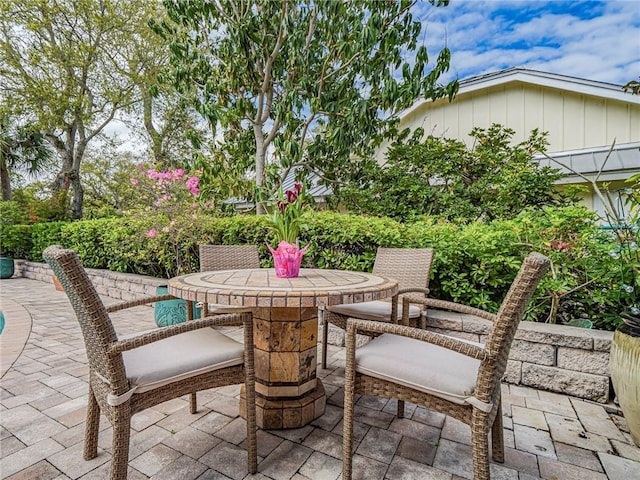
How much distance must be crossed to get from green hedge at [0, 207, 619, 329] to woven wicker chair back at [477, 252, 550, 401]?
1.55 m

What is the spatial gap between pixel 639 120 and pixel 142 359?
833cm

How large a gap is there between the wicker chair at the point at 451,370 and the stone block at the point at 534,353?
1028 millimetres

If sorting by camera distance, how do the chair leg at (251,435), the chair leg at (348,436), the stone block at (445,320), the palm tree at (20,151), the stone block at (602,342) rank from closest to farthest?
1. the chair leg at (348,436)
2. the chair leg at (251,435)
3. the stone block at (602,342)
4. the stone block at (445,320)
5. the palm tree at (20,151)

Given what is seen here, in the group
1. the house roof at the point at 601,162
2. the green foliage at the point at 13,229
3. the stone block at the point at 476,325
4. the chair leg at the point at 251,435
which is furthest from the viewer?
the green foliage at the point at 13,229

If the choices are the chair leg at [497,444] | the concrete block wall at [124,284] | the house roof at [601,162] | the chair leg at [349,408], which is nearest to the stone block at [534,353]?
the chair leg at [497,444]

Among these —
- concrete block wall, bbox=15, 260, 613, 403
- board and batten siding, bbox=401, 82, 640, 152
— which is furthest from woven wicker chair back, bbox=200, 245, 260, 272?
board and batten siding, bbox=401, 82, 640, 152

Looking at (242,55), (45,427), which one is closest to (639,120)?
(242,55)

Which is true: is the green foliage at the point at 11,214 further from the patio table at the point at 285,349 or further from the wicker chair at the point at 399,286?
the wicker chair at the point at 399,286

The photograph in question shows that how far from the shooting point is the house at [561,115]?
5.77 metres

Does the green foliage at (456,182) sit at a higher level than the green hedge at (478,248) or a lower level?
higher

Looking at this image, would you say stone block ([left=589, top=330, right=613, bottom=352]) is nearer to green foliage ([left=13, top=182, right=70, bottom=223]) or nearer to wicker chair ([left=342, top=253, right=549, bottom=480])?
wicker chair ([left=342, top=253, right=549, bottom=480])

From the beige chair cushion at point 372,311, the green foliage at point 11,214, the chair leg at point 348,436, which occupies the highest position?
the green foliage at point 11,214

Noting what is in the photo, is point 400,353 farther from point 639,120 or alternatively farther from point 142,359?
point 639,120

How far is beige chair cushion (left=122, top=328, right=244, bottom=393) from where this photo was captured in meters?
1.38
